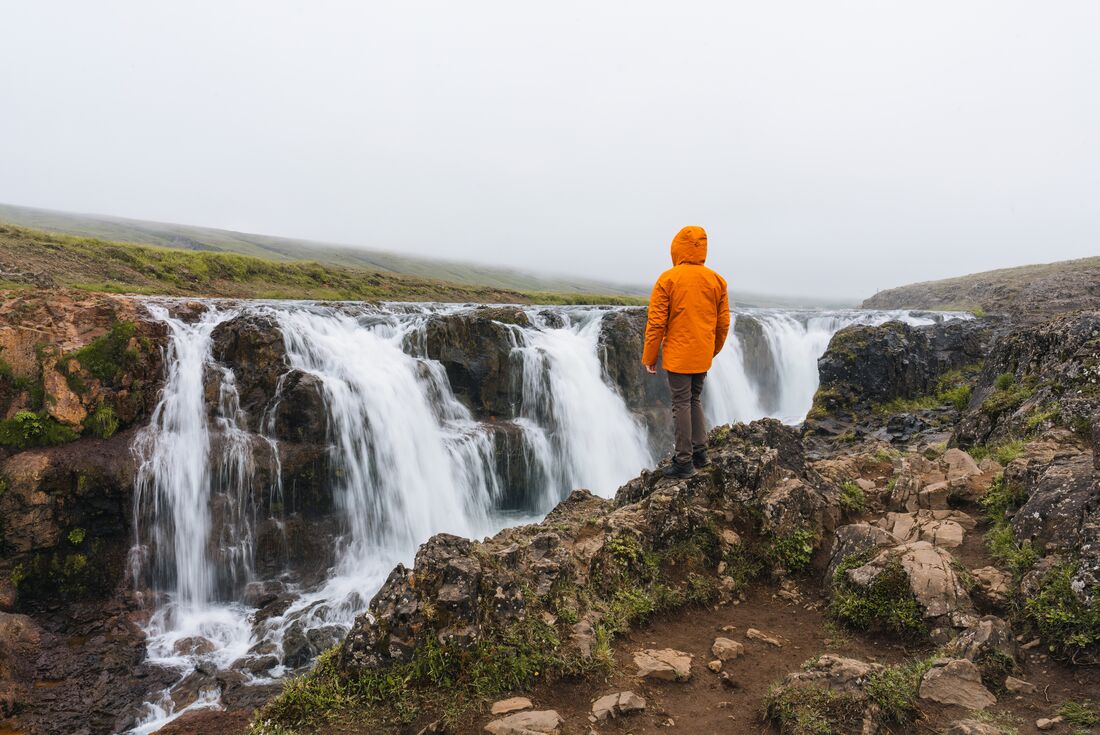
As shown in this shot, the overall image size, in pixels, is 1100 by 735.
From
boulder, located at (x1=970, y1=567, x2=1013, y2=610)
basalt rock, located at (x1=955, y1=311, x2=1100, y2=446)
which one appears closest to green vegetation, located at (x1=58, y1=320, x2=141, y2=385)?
boulder, located at (x1=970, y1=567, x2=1013, y2=610)

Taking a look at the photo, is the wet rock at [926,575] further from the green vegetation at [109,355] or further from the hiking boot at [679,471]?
the green vegetation at [109,355]

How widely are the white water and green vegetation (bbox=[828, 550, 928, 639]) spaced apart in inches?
357

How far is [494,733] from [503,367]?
16.1 metres

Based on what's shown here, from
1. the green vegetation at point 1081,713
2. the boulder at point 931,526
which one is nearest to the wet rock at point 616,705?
the green vegetation at point 1081,713

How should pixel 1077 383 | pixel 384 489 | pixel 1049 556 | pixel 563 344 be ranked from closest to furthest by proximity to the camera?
pixel 1049 556, pixel 1077 383, pixel 384 489, pixel 563 344

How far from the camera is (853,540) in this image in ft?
17.7

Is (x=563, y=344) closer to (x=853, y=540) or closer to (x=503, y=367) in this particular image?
(x=503, y=367)

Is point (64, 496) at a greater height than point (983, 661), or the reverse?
point (983, 661)

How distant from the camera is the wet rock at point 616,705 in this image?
3.73 meters

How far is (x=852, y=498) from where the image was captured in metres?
6.86

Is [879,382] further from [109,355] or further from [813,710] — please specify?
[109,355]

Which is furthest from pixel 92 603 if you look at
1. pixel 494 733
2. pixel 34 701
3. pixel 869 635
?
pixel 869 635

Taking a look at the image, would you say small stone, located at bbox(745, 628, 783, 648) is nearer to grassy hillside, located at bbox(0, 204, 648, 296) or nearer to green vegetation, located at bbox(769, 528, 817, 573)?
green vegetation, located at bbox(769, 528, 817, 573)

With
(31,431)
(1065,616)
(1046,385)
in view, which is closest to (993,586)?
(1065,616)
